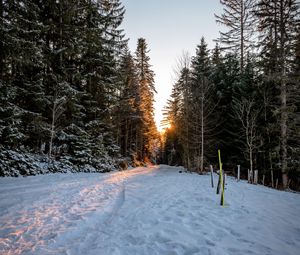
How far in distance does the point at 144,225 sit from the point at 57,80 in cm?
1386

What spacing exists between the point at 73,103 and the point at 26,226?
12.1 m

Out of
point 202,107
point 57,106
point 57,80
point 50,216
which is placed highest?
point 57,80

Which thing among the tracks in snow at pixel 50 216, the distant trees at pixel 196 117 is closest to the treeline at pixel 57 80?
the tracks in snow at pixel 50 216

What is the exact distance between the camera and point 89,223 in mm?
4797

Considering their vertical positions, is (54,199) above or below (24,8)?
below

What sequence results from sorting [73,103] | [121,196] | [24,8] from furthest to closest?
[73,103] < [24,8] < [121,196]

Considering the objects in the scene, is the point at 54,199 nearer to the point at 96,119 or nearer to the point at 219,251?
the point at 219,251

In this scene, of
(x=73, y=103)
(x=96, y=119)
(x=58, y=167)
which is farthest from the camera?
(x=96, y=119)

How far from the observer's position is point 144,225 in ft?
15.0

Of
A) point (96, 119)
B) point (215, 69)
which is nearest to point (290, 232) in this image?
point (96, 119)

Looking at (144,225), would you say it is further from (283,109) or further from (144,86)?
(144,86)

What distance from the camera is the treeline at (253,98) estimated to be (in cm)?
1368

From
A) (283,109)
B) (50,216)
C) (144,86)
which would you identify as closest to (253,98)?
(283,109)

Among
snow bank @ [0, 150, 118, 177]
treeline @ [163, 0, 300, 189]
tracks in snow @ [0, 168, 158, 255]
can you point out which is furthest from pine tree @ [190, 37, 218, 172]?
tracks in snow @ [0, 168, 158, 255]
